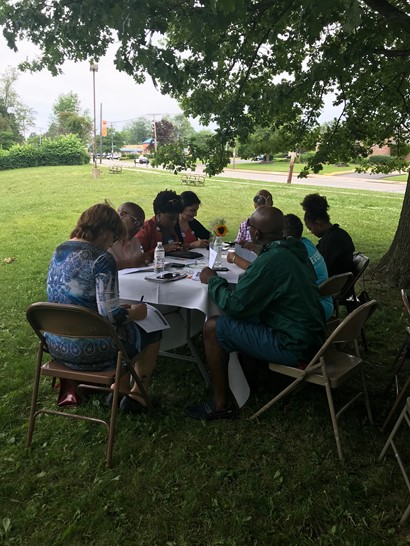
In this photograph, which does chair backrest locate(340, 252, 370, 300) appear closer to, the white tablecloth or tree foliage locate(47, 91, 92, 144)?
the white tablecloth

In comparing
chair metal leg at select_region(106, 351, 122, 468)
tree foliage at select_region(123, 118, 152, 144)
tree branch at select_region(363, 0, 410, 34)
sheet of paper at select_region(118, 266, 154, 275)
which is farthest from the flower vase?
tree foliage at select_region(123, 118, 152, 144)

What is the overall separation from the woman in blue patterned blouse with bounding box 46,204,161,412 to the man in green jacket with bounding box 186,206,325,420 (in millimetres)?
659

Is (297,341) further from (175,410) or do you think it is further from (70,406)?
(70,406)

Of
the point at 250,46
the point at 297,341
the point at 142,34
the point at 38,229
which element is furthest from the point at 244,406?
the point at 38,229

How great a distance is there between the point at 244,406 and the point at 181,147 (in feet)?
11.3

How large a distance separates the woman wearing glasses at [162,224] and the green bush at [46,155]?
38.8m

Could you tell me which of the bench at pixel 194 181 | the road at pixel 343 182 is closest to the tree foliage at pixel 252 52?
the bench at pixel 194 181

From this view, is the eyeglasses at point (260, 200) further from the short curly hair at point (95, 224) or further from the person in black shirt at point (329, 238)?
the short curly hair at point (95, 224)

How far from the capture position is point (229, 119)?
504 cm

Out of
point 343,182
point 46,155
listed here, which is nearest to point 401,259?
point 343,182

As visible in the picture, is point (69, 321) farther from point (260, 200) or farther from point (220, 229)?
point (260, 200)

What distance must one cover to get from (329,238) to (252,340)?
178 centimetres

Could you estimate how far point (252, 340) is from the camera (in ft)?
9.40

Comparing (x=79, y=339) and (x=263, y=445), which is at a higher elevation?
(x=79, y=339)
